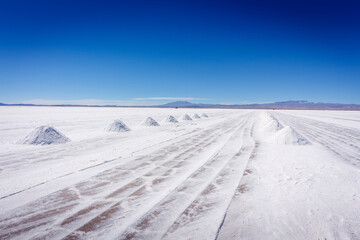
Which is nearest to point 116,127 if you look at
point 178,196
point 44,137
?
point 44,137

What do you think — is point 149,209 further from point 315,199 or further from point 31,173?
point 31,173

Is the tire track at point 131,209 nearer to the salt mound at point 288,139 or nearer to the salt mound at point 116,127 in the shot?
the salt mound at point 288,139

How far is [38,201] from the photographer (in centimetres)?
337

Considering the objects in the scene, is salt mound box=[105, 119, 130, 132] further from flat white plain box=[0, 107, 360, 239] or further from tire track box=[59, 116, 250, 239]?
tire track box=[59, 116, 250, 239]

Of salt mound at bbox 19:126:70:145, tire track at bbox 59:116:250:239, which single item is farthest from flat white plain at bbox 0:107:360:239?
salt mound at bbox 19:126:70:145

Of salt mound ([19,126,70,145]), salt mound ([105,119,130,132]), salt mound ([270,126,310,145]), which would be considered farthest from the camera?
salt mound ([105,119,130,132])

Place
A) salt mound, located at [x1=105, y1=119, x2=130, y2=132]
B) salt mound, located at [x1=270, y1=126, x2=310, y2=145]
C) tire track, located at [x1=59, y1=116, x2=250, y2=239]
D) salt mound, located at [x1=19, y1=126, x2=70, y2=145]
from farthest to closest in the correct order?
salt mound, located at [x1=105, y1=119, x2=130, y2=132] < salt mound, located at [x1=270, y1=126, x2=310, y2=145] < salt mound, located at [x1=19, y1=126, x2=70, y2=145] < tire track, located at [x1=59, y1=116, x2=250, y2=239]

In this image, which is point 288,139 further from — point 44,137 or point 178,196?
point 44,137

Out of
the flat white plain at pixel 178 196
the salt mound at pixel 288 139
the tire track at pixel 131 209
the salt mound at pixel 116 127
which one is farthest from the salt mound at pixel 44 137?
the salt mound at pixel 288 139

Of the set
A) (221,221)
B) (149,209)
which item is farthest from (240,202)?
(149,209)

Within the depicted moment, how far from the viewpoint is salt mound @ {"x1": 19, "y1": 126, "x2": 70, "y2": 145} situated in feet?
27.1

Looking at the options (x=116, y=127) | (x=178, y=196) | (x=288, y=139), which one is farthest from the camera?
(x=116, y=127)

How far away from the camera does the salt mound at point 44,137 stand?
27.1 ft

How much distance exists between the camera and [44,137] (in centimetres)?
845
